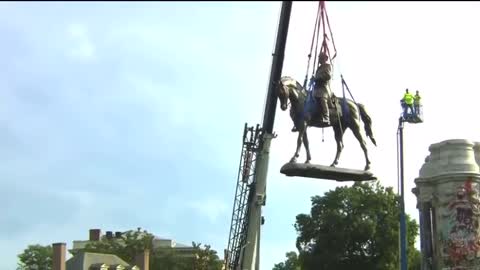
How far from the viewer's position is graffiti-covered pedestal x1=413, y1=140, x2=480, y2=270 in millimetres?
40750

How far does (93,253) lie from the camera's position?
87.7 meters

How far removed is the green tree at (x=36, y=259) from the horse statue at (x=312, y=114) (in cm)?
8515

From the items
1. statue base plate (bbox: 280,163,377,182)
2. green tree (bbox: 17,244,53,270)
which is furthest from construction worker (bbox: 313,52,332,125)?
green tree (bbox: 17,244,53,270)

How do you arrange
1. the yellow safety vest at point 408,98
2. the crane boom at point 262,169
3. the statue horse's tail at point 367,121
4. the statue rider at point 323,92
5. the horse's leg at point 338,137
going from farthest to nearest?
1. the yellow safety vest at point 408,98
2. the crane boom at point 262,169
3. the statue horse's tail at point 367,121
4. the horse's leg at point 338,137
5. the statue rider at point 323,92

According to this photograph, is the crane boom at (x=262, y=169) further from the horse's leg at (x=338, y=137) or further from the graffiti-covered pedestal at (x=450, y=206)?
the graffiti-covered pedestal at (x=450, y=206)

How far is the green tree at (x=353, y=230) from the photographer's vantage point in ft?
200

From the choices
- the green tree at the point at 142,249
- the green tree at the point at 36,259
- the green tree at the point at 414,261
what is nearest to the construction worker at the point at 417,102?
the green tree at the point at 414,261

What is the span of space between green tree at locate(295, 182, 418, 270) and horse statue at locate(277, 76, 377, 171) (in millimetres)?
42506

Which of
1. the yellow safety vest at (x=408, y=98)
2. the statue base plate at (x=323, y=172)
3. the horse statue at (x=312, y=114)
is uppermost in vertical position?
the yellow safety vest at (x=408, y=98)

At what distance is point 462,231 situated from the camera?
40.9m

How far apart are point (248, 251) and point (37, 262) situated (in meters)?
82.3

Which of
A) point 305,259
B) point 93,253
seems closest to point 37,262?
point 93,253

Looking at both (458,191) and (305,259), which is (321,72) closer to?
(458,191)

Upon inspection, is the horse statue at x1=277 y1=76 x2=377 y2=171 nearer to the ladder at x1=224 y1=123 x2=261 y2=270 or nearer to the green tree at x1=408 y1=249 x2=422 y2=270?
the ladder at x1=224 y1=123 x2=261 y2=270
